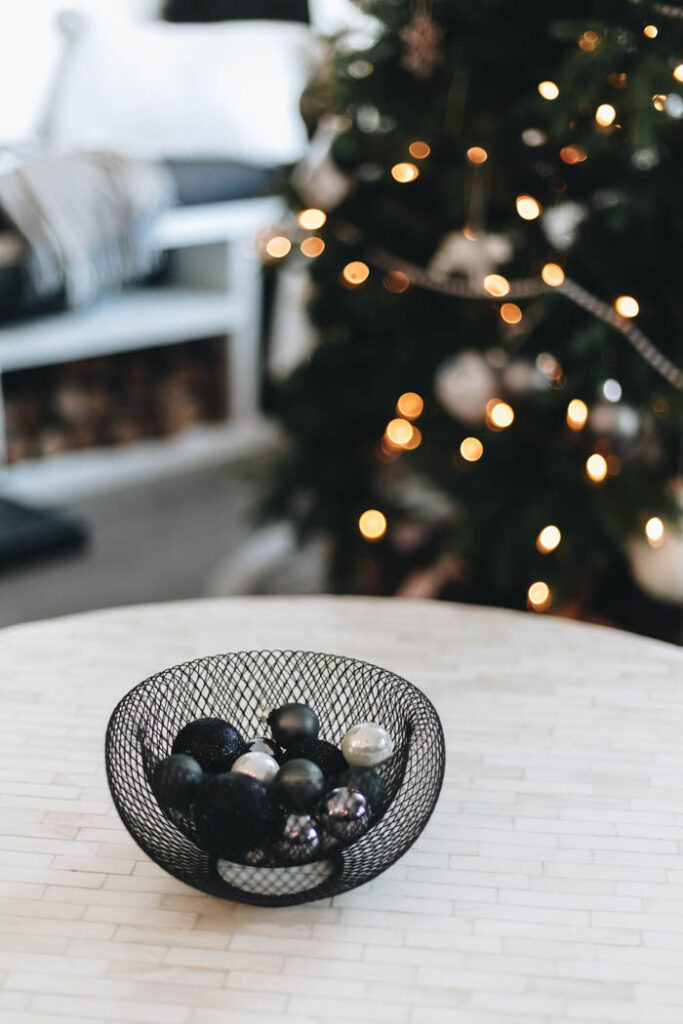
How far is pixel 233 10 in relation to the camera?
2934 mm

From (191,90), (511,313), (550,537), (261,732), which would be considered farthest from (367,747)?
(191,90)

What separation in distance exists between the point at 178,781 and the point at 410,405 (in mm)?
1073

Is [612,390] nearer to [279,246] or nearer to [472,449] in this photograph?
[472,449]

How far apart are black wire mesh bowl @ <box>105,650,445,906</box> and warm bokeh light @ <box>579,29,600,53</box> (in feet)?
2.64

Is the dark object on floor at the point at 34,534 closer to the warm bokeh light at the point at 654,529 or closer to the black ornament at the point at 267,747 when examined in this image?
the warm bokeh light at the point at 654,529

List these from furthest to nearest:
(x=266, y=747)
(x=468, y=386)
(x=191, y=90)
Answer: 1. (x=191, y=90)
2. (x=468, y=386)
3. (x=266, y=747)

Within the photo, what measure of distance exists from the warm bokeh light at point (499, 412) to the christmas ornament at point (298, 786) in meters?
0.94

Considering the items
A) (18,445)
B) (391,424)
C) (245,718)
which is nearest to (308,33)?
(18,445)

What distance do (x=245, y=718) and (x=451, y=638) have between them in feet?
0.85

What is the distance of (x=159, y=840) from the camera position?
70 centimetres

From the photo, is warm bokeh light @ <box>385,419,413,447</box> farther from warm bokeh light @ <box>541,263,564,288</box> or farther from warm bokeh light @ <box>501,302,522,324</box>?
warm bokeh light @ <box>541,263,564,288</box>

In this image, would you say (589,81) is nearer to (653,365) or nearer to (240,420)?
(653,365)

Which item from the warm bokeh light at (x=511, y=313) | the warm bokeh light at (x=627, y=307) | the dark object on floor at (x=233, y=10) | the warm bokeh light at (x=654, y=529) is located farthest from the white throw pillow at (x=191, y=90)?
the warm bokeh light at (x=654, y=529)

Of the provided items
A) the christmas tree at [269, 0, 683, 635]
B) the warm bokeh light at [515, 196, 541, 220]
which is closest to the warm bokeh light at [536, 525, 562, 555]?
the christmas tree at [269, 0, 683, 635]
